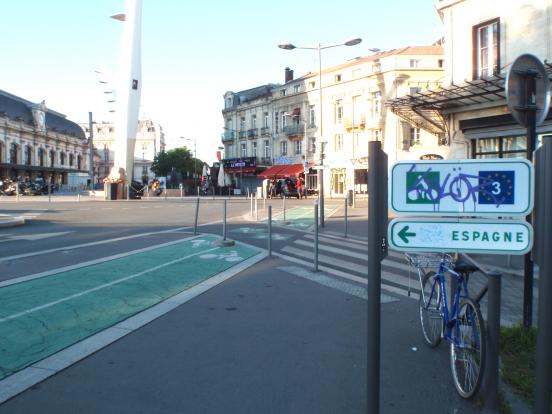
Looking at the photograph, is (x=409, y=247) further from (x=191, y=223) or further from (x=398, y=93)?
(x=398, y=93)

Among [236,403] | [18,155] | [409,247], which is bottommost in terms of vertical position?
[236,403]

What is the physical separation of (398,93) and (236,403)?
1683 inches

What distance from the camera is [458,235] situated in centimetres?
284

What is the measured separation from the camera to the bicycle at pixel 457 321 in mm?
3316

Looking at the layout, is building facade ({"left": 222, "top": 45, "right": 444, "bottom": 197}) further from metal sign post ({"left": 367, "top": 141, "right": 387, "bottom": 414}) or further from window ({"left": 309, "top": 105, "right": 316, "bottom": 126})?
metal sign post ({"left": 367, "top": 141, "right": 387, "bottom": 414})

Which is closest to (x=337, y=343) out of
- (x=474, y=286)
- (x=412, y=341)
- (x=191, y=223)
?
(x=412, y=341)

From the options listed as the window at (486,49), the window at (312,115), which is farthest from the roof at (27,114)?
the window at (486,49)

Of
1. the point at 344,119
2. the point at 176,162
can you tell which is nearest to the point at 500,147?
the point at 344,119

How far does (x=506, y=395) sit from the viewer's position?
3.41 metres

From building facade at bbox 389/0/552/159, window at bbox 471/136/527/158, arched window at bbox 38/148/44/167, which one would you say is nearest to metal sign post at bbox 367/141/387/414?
building facade at bbox 389/0/552/159

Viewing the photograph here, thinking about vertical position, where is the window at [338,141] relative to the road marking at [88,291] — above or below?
above

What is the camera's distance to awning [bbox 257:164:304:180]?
50.6 m

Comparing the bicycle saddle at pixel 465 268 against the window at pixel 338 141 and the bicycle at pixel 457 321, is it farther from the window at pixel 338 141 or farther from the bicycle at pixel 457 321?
the window at pixel 338 141

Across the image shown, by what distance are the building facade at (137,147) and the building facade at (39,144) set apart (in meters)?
16.7
